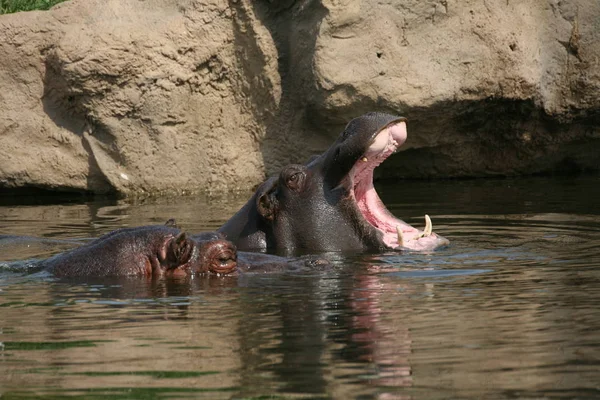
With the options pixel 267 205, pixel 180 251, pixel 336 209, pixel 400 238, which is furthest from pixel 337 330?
pixel 267 205

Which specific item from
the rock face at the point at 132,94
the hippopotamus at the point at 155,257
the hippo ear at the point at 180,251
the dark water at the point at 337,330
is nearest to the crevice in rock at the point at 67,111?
the rock face at the point at 132,94

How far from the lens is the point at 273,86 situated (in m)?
12.5

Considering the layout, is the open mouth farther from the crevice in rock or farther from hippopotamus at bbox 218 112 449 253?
the crevice in rock

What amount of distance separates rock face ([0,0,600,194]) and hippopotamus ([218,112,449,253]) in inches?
179

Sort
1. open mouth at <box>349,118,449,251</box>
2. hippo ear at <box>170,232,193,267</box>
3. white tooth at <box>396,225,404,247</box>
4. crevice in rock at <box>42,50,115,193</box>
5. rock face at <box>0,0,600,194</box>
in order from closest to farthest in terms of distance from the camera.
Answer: hippo ear at <box>170,232,193,267</box> → open mouth at <box>349,118,449,251</box> → white tooth at <box>396,225,404,247</box> → rock face at <box>0,0,600,194</box> → crevice in rock at <box>42,50,115,193</box>

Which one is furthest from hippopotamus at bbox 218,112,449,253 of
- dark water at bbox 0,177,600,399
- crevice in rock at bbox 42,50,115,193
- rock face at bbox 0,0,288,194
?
crevice in rock at bbox 42,50,115,193

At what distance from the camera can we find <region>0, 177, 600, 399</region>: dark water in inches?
141

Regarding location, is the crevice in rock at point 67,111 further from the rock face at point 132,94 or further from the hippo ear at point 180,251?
the hippo ear at point 180,251

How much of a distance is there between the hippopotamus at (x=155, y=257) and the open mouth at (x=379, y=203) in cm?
107

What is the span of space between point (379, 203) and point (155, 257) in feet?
6.18

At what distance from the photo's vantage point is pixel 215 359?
404 cm

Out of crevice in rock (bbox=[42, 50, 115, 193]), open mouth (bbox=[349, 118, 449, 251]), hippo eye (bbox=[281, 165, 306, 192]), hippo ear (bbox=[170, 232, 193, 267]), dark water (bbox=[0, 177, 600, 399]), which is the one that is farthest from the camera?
crevice in rock (bbox=[42, 50, 115, 193])

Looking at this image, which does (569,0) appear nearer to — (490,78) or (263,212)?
(490,78)

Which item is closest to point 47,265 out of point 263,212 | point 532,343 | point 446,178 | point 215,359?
point 263,212
